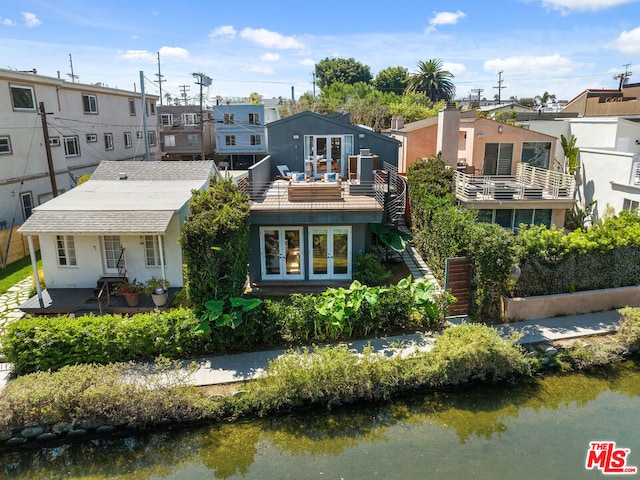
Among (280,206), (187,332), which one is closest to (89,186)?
(280,206)

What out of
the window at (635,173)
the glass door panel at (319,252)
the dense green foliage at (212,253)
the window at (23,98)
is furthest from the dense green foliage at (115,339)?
the window at (23,98)

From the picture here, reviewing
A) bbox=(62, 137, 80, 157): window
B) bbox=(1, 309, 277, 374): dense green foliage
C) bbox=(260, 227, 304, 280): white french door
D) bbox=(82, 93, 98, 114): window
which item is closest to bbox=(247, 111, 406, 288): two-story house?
bbox=(260, 227, 304, 280): white french door

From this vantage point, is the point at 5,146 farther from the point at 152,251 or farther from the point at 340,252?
the point at 340,252

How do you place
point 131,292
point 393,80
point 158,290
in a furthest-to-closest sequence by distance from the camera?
point 393,80
point 131,292
point 158,290

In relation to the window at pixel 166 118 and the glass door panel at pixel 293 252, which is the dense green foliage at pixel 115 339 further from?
the window at pixel 166 118

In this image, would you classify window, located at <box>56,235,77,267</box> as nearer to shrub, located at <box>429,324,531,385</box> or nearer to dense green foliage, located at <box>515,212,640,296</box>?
shrub, located at <box>429,324,531,385</box>

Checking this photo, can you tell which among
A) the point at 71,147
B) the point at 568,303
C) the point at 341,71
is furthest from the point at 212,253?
the point at 341,71

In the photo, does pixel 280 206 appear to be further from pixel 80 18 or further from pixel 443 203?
pixel 80 18

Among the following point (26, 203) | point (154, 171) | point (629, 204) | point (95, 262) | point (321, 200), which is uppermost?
point (154, 171)
